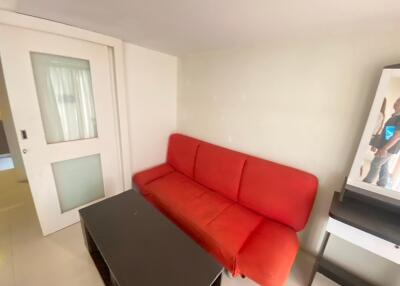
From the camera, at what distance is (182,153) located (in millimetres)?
2363

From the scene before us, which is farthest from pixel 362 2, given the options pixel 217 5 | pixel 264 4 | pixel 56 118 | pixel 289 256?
pixel 56 118

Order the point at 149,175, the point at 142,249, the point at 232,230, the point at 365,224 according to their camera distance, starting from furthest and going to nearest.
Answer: the point at 149,175 < the point at 232,230 < the point at 142,249 < the point at 365,224

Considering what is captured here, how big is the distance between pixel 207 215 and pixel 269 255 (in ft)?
1.90

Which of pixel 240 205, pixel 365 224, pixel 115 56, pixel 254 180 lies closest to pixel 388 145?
pixel 365 224

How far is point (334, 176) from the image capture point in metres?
1.45

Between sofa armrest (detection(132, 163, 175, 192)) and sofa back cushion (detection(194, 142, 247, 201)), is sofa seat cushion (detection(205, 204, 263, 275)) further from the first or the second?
sofa armrest (detection(132, 163, 175, 192))

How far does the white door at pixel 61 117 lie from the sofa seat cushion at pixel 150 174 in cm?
33

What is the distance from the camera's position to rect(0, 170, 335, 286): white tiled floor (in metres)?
1.34

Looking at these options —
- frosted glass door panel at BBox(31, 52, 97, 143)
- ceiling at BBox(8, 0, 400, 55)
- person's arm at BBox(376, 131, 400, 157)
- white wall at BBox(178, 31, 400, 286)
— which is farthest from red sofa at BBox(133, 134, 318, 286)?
ceiling at BBox(8, 0, 400, 55)

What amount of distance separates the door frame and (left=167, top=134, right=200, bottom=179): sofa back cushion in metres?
0.61

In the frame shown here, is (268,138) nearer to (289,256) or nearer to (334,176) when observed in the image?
(334,176)

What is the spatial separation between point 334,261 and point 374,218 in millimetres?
712

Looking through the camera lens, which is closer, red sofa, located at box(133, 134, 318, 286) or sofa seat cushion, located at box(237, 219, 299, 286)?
sofa seat cushion, located at box(237, 219, 299, 286)

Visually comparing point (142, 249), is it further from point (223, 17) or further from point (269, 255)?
point (223, 17)
